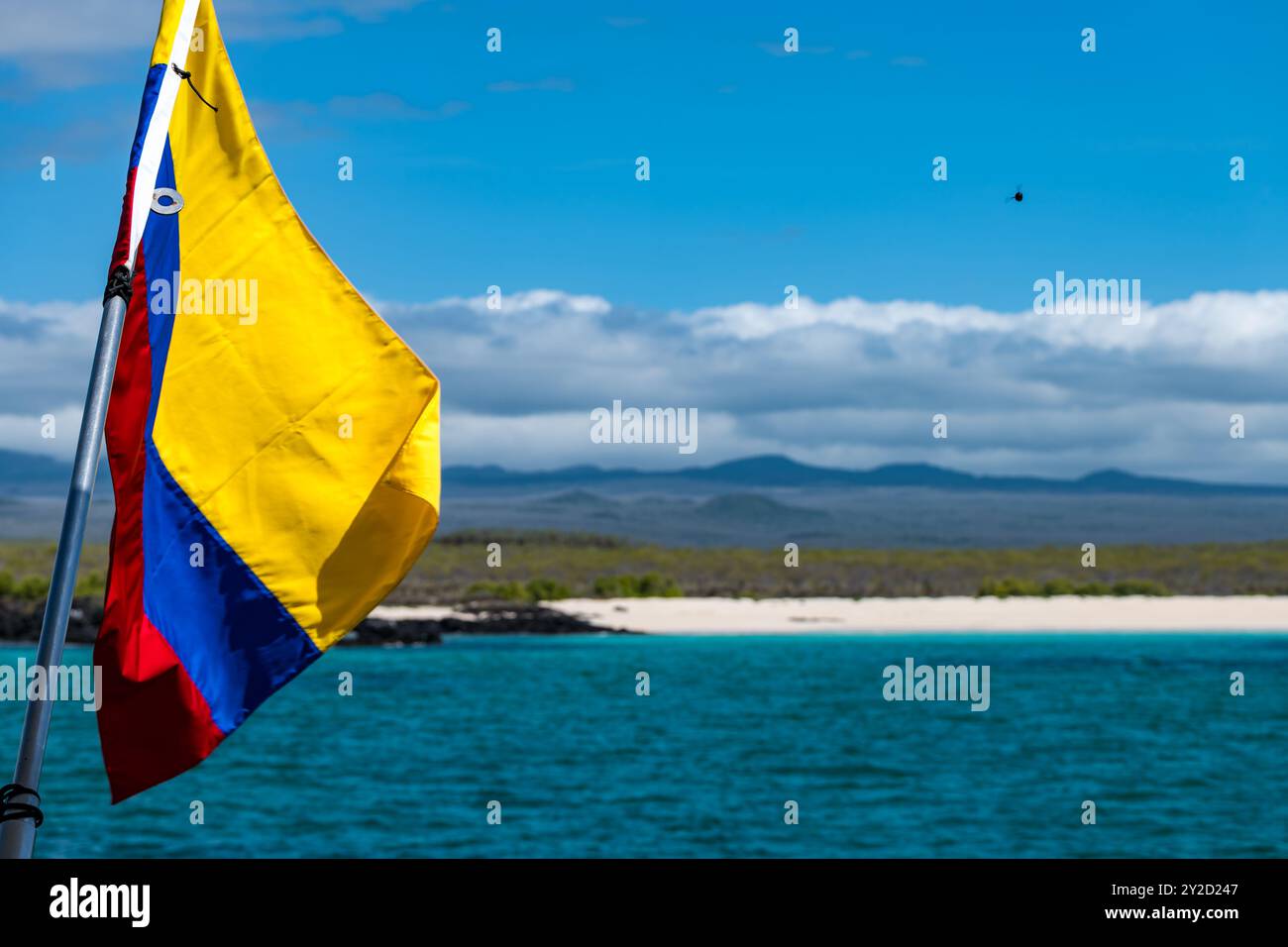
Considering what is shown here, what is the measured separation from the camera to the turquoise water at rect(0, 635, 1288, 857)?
3422cm

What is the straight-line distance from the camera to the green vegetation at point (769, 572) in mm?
130000

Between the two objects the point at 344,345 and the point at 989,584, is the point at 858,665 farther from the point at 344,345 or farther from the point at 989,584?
the point at 344,345

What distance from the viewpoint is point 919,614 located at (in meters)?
121

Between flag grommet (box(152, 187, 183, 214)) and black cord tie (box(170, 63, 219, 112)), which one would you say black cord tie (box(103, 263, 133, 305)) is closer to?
flag grommet (box(152, 187, 183, 214))

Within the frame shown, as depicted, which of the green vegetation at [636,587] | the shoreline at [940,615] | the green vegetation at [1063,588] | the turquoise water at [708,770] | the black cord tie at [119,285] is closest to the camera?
the black cord tie at [119,285]

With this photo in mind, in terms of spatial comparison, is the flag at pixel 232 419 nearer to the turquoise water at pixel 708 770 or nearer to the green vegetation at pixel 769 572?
the turquoise water at pixel 708 770

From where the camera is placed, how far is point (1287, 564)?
14638cm

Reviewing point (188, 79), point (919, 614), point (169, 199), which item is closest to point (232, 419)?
point (169, 199)

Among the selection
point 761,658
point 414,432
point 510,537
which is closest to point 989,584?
point 761,658

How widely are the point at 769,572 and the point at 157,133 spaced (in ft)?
474

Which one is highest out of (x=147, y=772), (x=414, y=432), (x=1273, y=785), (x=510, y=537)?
(x=510, y=537)

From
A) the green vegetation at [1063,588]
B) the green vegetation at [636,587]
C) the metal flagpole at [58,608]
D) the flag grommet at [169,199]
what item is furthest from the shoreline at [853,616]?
the metal flagpole at [58,608]

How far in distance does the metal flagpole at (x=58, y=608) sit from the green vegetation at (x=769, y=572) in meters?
114

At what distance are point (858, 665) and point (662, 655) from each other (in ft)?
45.7
